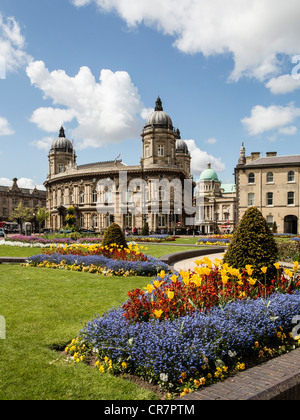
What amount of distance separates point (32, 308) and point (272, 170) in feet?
155

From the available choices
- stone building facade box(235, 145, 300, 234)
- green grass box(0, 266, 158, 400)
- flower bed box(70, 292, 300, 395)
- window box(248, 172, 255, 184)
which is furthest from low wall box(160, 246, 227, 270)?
window box(248, 172, 255, 184)

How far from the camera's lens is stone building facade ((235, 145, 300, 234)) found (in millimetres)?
48250

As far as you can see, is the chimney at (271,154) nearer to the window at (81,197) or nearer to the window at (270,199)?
the window at (270,199)

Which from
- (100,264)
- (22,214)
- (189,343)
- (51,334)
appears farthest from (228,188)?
(189,343)

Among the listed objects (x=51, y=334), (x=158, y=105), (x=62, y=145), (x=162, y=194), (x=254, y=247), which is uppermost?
(x=158, y=105)

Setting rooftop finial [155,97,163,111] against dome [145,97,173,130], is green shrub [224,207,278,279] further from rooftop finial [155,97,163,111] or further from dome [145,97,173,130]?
rooftop finial [155,97,163,111]

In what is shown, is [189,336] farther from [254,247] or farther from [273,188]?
[273,188]

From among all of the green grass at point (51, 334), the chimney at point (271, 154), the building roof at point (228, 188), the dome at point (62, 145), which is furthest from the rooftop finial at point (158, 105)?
the building roof at point (228, 188)

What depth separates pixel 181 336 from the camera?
4457 millimetres

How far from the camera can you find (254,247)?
26.0 ft

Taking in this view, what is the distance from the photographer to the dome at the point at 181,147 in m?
82.9

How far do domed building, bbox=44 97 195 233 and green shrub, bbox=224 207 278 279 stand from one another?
4663cm

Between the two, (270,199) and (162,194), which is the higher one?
(162,194)

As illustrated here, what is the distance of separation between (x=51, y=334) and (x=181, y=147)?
80.1 metres
